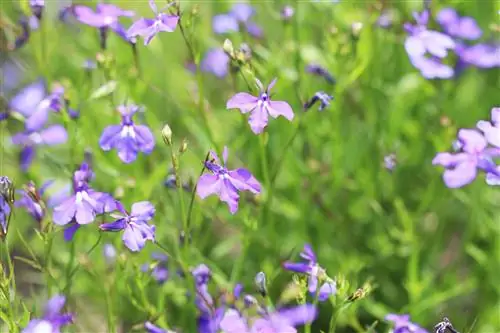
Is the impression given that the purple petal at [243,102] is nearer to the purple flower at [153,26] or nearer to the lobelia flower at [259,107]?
the lobelia flower at [259,107]

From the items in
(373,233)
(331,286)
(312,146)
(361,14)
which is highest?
(361,14)

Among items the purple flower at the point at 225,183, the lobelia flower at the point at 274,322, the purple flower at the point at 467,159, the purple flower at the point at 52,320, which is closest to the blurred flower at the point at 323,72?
the purple flower at the point at 467,159

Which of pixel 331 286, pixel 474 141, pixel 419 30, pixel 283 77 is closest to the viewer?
pixel 331 286

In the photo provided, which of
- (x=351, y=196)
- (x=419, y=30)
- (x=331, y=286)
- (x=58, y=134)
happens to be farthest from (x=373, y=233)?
(x=58, y=134)

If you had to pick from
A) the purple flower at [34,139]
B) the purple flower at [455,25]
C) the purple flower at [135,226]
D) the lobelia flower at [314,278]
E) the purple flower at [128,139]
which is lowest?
the purple flower at [34,139]

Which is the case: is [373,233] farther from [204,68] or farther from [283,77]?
[204,68]

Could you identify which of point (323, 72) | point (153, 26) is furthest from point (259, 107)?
point (323, 72)
